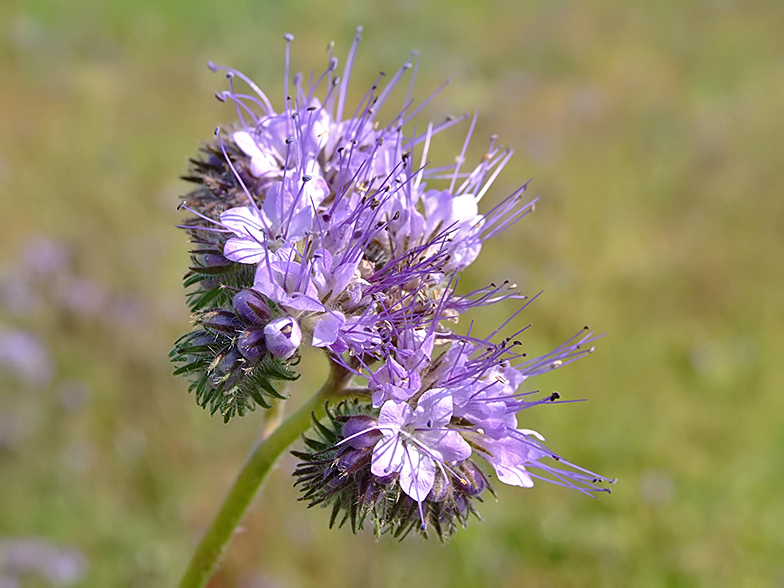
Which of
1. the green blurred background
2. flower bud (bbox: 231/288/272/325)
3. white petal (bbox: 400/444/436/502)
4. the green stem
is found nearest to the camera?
white petal (bbox: 400/444/436/502)

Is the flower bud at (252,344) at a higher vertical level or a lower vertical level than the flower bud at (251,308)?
lower

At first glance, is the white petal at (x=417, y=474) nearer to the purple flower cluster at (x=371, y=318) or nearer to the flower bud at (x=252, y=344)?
the purple flower cluster at (x=371, y=318)

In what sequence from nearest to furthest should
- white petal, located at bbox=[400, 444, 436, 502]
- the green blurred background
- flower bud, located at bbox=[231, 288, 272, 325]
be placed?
white petal, located at bbox=[400, 444, 436, 502] < flower bud, located at bbox=[231, 288, 272, 325] < the green blurred background

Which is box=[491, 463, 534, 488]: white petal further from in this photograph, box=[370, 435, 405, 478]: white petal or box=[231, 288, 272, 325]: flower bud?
box=[231, 288, 272, 325]: flower bud

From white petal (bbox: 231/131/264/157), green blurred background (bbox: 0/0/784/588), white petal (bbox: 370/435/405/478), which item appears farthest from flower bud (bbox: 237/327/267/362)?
green blurred background (bbox: 0/0/784/588)

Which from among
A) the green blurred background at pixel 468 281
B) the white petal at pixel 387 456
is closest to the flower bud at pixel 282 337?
the white petal at pixel 387 456

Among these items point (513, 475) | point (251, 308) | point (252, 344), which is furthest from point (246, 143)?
point (513, 475)

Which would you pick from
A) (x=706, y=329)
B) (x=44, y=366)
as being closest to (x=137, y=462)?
(x=44, y=366)
